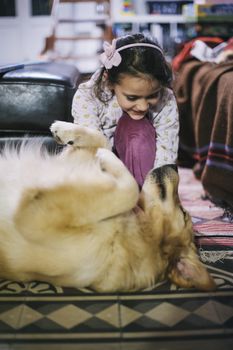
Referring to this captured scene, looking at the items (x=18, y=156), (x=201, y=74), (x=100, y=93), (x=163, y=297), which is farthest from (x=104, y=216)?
(x=201, y=74)

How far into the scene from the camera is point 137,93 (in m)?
1.57

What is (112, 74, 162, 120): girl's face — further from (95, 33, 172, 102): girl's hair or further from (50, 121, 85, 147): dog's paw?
(50, 121, 85, 147): dog's paw

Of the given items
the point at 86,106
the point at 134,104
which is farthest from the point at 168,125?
the point at 86,106

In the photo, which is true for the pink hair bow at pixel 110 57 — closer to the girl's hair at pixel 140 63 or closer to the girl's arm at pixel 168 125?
the girl's hair at pixel 140 63

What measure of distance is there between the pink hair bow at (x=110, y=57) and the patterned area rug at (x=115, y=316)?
31.9 inches

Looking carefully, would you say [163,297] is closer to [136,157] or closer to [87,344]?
[87,344]

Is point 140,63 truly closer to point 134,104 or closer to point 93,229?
point 134,104

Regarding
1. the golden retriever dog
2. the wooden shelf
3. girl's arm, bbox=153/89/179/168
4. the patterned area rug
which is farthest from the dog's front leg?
the wooden shelf

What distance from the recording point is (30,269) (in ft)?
3.95

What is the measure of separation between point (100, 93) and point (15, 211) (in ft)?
2.41

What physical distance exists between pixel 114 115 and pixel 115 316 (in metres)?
0.89

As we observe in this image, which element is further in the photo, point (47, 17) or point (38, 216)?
point (47, 17)

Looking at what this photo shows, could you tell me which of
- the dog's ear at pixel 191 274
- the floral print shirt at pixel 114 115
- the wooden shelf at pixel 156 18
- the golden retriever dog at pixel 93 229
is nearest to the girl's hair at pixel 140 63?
the floral print shirt at pixel 114 115

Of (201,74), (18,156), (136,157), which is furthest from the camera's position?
(201,74)
